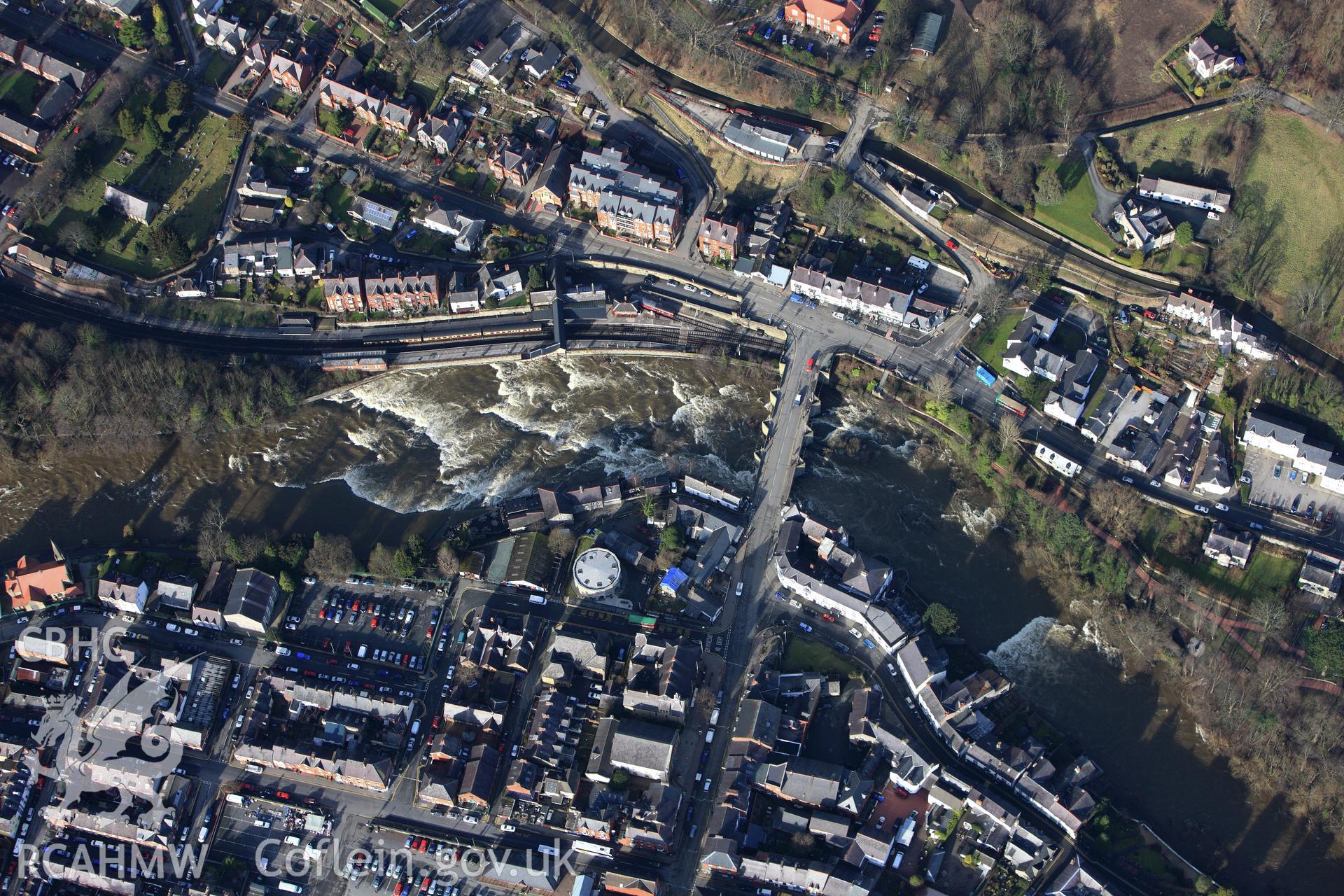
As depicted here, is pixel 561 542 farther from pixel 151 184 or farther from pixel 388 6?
pixel 388 6

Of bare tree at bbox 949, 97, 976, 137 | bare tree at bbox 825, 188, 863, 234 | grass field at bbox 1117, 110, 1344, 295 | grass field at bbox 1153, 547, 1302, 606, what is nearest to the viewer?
grass field at bbox 1153, 547, 1302, 606

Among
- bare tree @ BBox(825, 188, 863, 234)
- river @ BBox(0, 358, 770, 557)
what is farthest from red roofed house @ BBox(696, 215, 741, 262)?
river @ BBox(0, 358, 770, 557)

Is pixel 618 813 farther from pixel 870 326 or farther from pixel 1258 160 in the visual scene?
pixel 1258 160

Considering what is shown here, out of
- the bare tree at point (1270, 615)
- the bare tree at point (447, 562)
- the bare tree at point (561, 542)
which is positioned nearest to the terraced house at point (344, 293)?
the bare tree at point (447, 562)

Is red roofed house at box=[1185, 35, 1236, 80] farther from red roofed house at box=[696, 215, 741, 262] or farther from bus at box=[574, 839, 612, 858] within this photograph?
bus at box=[574, 839, 612, 858]

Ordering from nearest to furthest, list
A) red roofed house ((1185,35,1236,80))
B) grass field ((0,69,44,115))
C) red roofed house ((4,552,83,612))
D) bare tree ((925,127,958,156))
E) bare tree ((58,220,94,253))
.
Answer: red roofed house ((4,552,83,612)) → red roofed house ((1185,35,1236,80)) → bare tree ((58,220,94,253)) → bare tree ((925,127,958,156)) → grass field ((0,69,44,115))

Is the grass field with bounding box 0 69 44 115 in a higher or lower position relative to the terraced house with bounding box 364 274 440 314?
higher

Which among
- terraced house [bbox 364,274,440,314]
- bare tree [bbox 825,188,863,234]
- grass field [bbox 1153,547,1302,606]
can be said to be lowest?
grass field [bbox 1153,547,1302,606]

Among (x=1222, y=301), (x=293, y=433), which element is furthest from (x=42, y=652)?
(x=1222, y=301)
